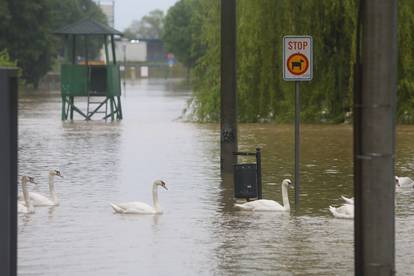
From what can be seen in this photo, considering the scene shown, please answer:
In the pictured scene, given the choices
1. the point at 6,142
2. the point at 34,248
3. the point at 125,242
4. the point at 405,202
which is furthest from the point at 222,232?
the point at 6,142

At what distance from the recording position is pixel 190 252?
13109 mm

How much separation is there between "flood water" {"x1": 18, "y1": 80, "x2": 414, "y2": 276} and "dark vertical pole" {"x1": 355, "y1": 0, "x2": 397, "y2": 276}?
2922mm

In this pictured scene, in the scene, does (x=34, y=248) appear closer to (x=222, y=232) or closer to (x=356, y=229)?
(x=222, y=232)

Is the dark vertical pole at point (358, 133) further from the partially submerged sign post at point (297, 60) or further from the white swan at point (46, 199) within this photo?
the white swan at point (46, 199)

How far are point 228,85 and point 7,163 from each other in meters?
14.4

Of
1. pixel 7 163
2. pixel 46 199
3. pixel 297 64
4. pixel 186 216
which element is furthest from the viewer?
pixel 46 199

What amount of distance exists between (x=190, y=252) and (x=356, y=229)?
4430 millimetres

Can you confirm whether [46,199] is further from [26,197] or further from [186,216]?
[186,216]

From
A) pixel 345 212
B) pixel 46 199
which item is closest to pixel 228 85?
pixel 46 199

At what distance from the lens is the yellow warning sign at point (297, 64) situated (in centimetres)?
1692

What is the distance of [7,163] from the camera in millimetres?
7332

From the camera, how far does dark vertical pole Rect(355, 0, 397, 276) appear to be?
837 centimetres

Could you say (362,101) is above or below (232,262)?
above

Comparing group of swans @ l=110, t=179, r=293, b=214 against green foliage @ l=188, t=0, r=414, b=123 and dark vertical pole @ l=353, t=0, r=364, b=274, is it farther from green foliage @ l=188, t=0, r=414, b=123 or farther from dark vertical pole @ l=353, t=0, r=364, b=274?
green foliage @ l=188, t=0, r=414, b=123
